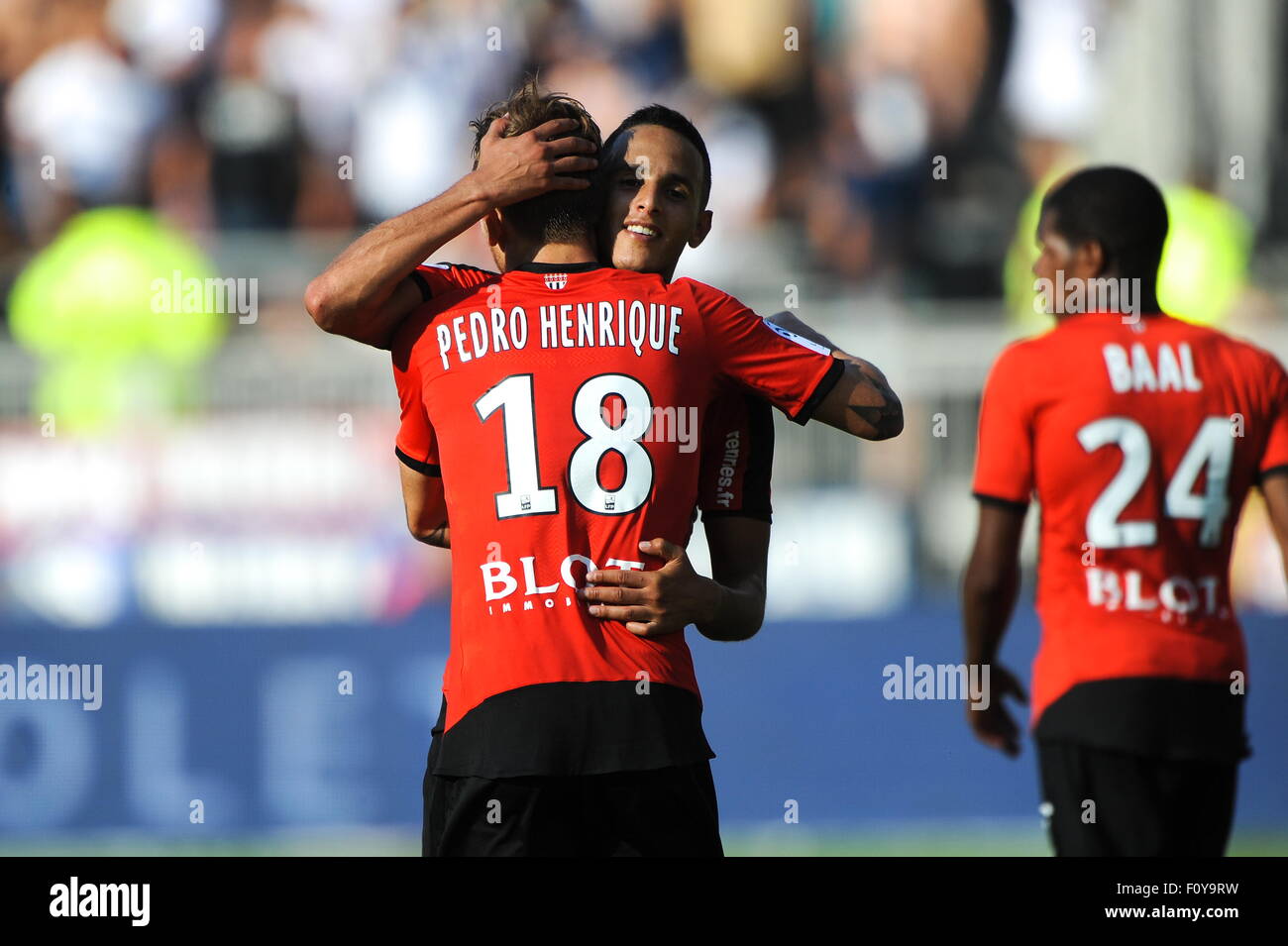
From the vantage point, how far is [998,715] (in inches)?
171

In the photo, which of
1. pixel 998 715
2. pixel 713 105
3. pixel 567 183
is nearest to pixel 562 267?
pixel 567 183

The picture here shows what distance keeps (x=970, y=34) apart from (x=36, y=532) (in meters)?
5.92

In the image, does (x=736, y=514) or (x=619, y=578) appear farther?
(x=736, y=514)

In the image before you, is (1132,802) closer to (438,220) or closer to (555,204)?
(555,204)

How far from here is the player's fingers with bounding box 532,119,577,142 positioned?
10.3 feet

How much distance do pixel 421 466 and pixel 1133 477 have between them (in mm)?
1861

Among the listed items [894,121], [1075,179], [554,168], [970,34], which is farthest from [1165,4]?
[554,168]

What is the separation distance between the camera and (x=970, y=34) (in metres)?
9.84

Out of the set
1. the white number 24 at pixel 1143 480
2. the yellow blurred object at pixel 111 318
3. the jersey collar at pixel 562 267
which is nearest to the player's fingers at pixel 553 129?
the jersey collar at pixel 562 267

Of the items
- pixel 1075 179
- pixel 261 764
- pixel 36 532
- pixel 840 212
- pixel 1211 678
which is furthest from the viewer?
pixel 840 212

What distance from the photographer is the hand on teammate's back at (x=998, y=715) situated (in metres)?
4.29

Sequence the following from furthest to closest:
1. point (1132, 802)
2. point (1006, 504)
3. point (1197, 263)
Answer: point (1197, 263) < point (1006, 504) < point (1132, 802)
